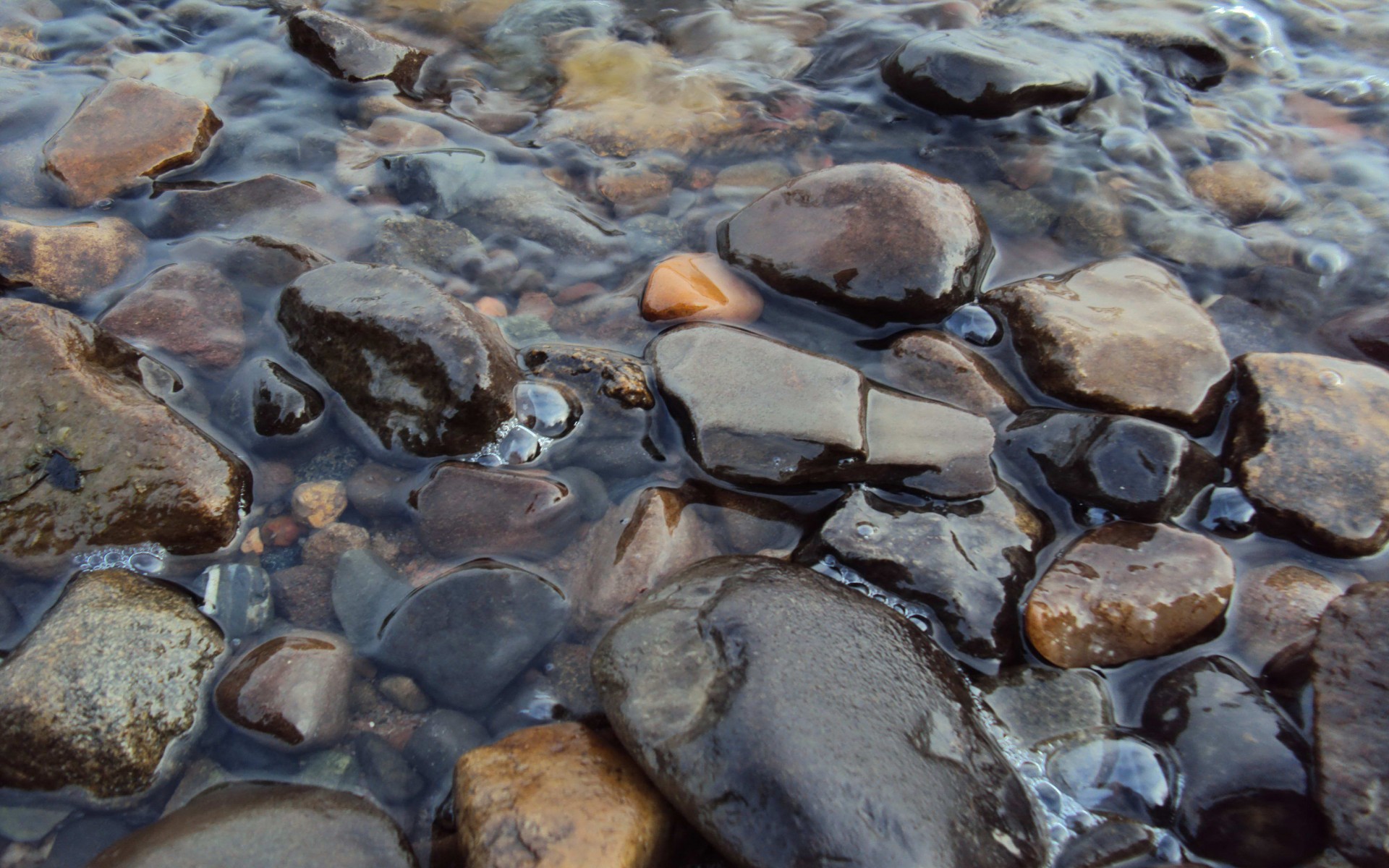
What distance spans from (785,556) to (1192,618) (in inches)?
45.1

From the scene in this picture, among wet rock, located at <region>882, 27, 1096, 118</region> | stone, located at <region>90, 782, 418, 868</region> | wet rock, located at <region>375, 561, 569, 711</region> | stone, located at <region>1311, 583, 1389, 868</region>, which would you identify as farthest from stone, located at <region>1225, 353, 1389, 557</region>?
stone, located at <region>90, 782, 418, 868</region>

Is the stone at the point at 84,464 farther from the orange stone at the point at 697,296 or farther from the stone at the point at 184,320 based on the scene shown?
the orange stone at the point at 697,296

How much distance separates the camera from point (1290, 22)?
5.17m

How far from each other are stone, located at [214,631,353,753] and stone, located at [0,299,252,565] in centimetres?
47

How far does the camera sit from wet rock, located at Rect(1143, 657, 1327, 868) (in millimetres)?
1936

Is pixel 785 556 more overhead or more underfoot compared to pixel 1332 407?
more underfoot

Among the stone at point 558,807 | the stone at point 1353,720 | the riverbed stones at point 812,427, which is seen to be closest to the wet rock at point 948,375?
the riverbed stones at point 812,427

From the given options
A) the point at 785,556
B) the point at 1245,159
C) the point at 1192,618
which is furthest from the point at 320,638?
the point at 1245,159

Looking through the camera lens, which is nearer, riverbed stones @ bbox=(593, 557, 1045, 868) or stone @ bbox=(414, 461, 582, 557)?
riverbed stones @ bbox=(593, 557, 1045, 868)

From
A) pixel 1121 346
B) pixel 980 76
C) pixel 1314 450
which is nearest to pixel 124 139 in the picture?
pixel 980 76

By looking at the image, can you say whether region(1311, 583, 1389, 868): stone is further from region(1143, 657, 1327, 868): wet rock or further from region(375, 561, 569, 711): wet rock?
region(375, 561, 569, 711): wet rock

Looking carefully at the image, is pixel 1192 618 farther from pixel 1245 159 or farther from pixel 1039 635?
pixel 1245 159

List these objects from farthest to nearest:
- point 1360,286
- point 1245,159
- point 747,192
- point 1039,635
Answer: point 1245,159 < point 747,192 < point 1360,286 < point 1039,635

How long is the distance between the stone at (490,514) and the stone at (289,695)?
462 millimetres
